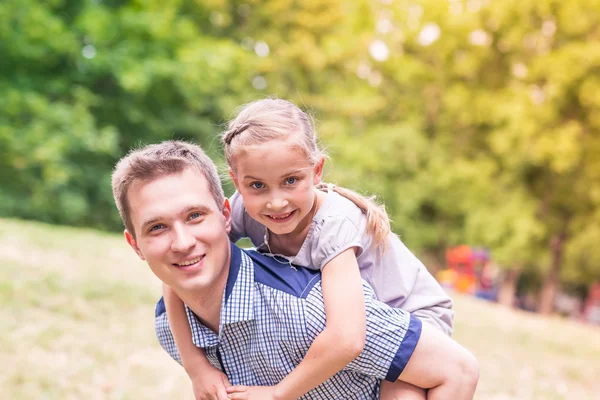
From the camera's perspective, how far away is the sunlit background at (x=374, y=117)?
10.6 m

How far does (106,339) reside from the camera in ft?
19.3

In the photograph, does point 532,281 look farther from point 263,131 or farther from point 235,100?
point 263,131

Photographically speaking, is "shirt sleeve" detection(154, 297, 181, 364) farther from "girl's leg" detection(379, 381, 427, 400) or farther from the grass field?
the grass field

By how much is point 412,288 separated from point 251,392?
0.67 meters

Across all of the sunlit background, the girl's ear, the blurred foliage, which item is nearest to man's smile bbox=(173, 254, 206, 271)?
the girl's ear

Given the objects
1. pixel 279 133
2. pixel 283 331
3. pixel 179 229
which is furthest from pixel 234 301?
pixel 279 133

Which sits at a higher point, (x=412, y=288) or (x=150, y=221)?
(x=150, y=221)

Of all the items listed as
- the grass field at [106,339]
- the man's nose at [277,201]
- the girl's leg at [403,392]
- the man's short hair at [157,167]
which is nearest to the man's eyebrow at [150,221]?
the man's short hair at [157,167]

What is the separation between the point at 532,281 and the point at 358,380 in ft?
78.9

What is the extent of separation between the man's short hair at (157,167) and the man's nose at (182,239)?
0.57ft

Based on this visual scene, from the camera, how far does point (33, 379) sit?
189 inches

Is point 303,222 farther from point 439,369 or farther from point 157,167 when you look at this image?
point 439,369

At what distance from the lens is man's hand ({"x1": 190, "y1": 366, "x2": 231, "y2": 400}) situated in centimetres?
207

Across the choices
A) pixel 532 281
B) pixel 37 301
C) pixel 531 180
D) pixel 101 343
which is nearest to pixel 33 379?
pixel 101 343
